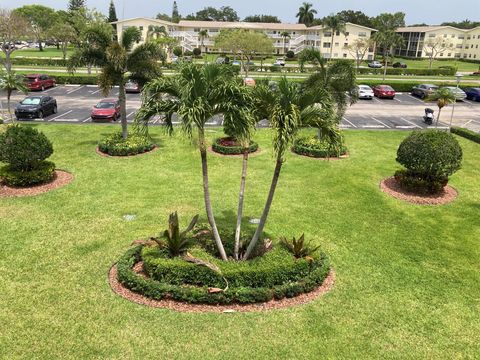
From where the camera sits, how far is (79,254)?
39.1 ft

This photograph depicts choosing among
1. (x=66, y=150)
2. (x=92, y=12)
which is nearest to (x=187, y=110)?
(x=66, y=150)

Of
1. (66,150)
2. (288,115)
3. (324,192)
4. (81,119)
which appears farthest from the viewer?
(81,119)

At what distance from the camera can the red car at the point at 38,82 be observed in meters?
39.4

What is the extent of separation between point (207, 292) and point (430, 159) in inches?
424

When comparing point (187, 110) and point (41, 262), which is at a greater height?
point (187, 110)

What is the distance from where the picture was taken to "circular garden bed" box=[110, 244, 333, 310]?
982 centimetres

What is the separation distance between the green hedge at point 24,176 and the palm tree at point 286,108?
11368 mm

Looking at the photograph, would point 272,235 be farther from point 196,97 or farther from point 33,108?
point 33,108

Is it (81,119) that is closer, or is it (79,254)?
(79,254)

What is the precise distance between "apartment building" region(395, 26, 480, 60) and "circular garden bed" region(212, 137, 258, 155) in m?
83.6

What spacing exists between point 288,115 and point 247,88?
1382mm

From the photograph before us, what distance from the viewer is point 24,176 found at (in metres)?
16.3

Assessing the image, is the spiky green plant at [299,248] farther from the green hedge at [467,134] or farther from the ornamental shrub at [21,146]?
the green hedge at [467,134]

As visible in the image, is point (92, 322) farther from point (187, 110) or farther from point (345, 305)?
point (345, 305)
